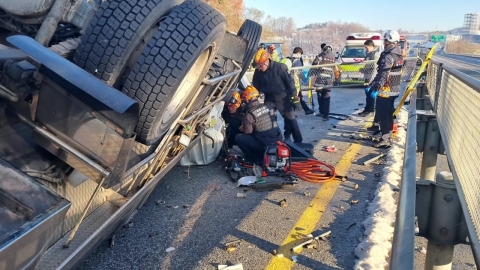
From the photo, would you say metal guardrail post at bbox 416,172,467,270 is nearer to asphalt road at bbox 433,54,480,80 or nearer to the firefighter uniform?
the firefighter uniform

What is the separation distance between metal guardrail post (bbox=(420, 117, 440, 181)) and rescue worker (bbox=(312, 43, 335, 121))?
513 centimetres

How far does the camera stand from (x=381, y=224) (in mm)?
3781

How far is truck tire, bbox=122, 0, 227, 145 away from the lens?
2592 mm

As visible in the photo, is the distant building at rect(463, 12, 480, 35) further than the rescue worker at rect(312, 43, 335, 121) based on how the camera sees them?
Yes

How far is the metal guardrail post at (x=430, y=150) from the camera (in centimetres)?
380

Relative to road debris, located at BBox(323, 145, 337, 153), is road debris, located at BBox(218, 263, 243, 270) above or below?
above

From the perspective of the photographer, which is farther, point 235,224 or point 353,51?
point 353,51

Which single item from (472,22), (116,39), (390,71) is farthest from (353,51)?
(472,22)

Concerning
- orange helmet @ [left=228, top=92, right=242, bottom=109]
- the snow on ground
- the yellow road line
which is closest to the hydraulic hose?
the yellow road line

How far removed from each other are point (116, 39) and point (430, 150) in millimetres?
2828

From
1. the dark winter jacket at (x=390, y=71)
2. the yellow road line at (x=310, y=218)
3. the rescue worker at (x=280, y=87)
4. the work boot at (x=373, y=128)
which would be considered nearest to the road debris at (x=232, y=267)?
the yellow road line at (x=310, y=218)

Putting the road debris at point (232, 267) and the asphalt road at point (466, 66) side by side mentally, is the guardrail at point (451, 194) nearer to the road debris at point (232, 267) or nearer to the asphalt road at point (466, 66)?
the road debris at point (232, 267)

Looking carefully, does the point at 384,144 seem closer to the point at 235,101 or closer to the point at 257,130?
the point at 257,130

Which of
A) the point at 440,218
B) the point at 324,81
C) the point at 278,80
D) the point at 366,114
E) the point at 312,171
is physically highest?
the point at 278,80
